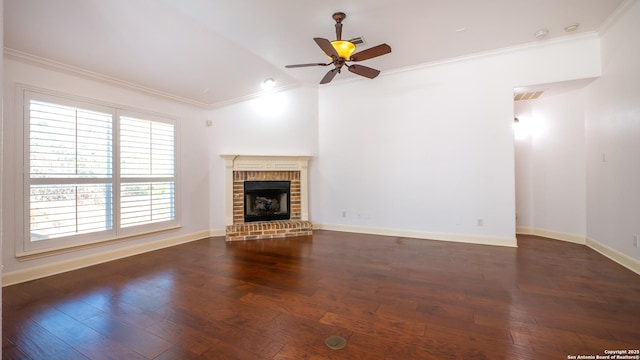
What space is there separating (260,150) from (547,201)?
5.32 m

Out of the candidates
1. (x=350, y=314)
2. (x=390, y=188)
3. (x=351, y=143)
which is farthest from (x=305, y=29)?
(x=350, y=314)

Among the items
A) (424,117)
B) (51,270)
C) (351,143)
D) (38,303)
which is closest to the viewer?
(38,303)

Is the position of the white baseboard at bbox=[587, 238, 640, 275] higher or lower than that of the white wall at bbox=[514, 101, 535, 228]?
lower

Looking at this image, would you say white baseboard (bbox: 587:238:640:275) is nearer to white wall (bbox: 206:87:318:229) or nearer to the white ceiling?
the white ceiling

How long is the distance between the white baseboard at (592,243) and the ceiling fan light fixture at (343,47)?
4.07 metres

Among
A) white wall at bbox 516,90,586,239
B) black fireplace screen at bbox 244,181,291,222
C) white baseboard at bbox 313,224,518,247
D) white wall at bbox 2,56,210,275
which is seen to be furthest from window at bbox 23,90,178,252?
white wall at bbox 516,90,586,239

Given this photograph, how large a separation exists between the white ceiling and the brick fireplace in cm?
170

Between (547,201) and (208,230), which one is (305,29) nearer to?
(208,230)

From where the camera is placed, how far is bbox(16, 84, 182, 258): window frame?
2.98 metres

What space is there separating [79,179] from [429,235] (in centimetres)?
518

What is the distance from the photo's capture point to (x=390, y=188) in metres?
5.05

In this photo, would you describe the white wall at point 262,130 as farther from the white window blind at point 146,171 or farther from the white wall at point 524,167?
the white wall at point 524,167

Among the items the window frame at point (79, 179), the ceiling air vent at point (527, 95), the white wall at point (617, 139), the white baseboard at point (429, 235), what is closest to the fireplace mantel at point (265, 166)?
the white baseboard at point (429, 235)

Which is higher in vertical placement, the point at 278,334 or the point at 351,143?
the point at 351,143
